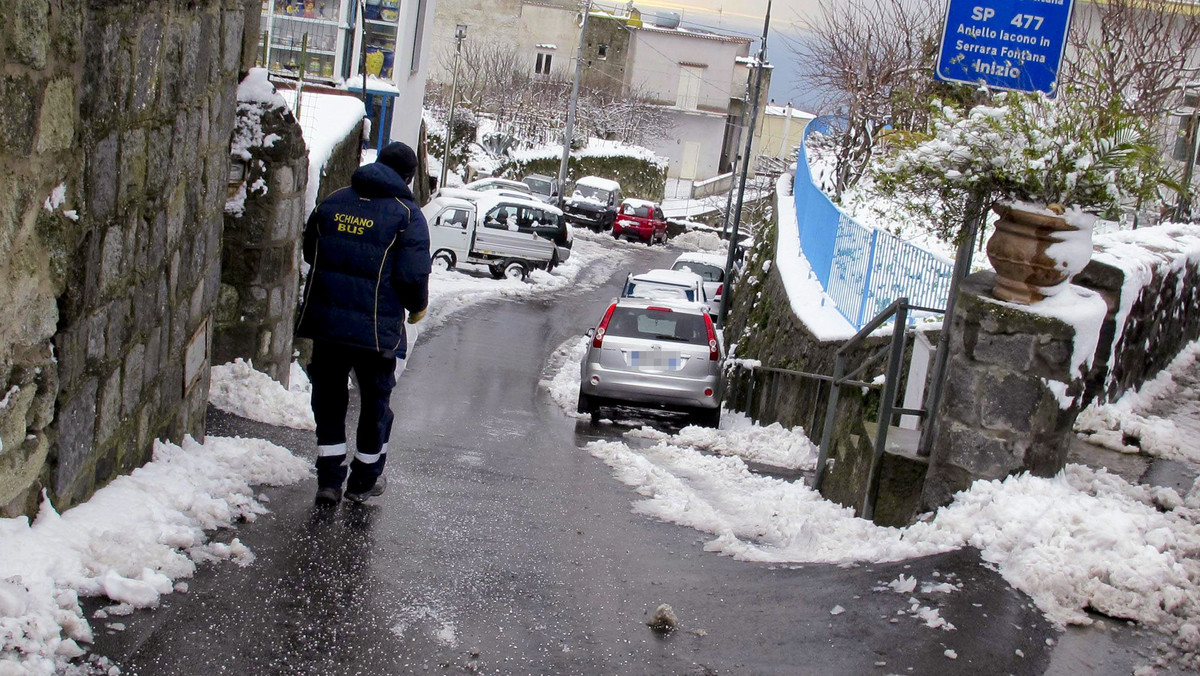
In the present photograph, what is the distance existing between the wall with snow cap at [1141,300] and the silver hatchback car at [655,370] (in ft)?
15.3

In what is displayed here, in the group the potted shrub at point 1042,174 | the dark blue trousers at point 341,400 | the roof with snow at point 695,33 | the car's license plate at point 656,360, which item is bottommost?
the car's license plate at point 656,360

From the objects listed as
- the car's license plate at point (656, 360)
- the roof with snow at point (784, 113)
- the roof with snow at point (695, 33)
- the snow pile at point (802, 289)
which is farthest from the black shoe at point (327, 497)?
the roof with snow at point (784, 113)

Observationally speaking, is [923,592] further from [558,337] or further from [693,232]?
[693,232]

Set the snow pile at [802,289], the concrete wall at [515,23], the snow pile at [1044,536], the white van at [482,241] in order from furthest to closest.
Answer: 1. the concrete wall at [515,23]
2. the white van at [482,241]
3. the snow pile at [802,289]
4. the snow pile at [1044,536]

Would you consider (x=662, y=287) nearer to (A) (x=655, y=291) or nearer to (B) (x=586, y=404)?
(A) (x=655, y=291)

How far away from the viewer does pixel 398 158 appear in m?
5.62

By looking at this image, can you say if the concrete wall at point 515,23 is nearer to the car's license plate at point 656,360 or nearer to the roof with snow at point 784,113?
the roof with snow at point 784,113

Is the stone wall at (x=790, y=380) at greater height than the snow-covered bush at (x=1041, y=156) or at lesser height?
lesser

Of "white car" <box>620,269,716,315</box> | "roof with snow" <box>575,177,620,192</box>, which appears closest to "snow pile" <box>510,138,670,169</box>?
"roof with snow" <box>575,177,620,192</box>

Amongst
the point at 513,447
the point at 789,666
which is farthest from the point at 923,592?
the point at 513,447

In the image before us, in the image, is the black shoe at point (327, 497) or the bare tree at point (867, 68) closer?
the black shoe at point (327, 497)

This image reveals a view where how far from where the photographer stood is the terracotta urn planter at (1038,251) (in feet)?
18.1

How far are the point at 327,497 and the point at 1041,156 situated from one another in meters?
3.67

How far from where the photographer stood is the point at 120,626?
3.78 m
